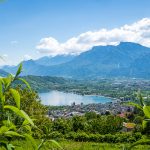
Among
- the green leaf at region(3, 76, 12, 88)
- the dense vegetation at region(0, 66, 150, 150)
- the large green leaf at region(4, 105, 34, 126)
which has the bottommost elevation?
the dense vegetation at region(0, 66, 150, 150)

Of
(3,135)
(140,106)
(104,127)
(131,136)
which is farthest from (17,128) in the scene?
(104,127)

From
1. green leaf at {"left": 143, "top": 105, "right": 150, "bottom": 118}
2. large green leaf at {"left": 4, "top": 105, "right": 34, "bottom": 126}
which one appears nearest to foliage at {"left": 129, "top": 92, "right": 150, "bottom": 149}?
green leaf at {"left": 143, "top": 105, "right": 150, "bottom": 118}

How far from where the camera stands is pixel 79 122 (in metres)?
18.8

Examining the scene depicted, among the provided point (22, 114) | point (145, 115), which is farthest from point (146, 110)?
point (22, 114)

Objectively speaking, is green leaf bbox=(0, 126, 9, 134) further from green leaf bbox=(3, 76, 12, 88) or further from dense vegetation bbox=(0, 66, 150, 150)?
green leaf bbox=(3, 76, 12, 88)

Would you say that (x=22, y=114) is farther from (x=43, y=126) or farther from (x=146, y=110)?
(x=43, y=126)

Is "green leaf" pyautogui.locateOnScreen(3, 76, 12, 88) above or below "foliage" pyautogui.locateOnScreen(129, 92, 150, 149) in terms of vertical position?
above

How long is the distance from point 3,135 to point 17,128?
0.25 metres

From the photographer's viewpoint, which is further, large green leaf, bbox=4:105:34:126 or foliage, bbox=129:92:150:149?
foliage, bbox=129:92:150:149

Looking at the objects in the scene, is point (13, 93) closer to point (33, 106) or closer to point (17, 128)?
point (17, 128)

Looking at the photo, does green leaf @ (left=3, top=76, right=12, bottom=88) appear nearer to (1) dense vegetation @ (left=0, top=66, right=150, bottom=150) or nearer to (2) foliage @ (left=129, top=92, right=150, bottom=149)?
(1) dense vegetation @ (left=0, top=66, right=150, bottom=150)

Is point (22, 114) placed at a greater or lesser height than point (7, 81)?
lesser

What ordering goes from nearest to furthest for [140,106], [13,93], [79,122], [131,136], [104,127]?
[13,93], [140,106], [131,136], [79,122], [104,127]

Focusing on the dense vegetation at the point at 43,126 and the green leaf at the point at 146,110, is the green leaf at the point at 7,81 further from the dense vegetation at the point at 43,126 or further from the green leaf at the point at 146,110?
the green leaf at the point at 146,110
